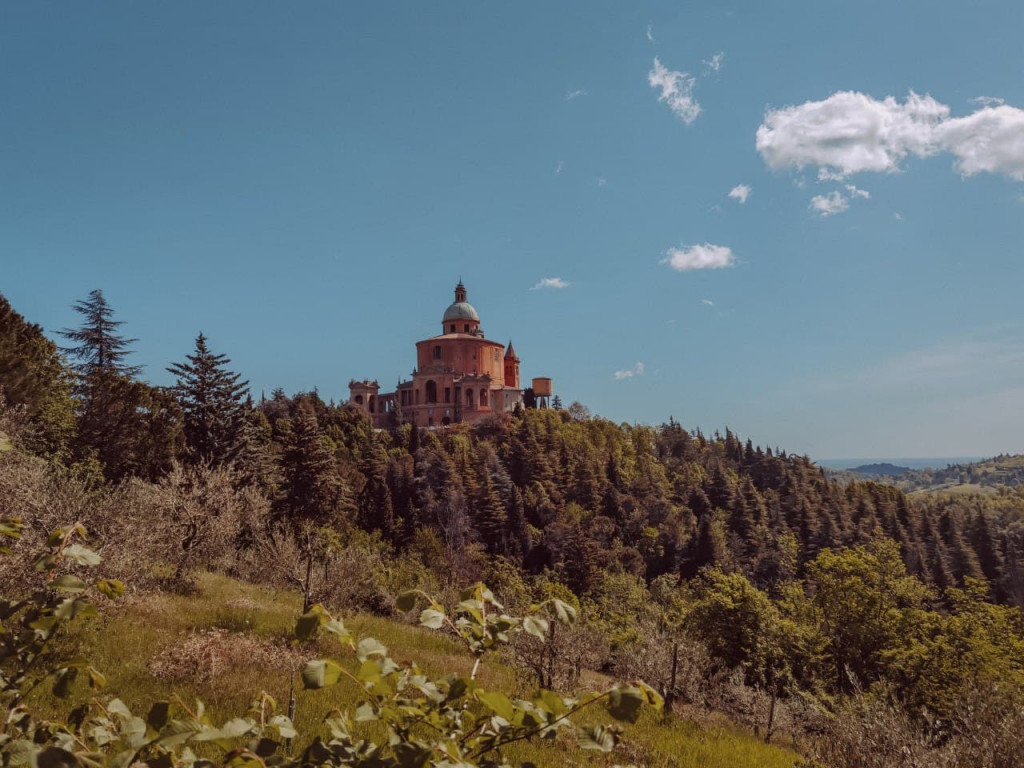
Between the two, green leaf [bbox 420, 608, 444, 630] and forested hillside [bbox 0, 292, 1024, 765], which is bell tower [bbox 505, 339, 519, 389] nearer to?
forested hillside [bbox 0, 292, 1024, 765]

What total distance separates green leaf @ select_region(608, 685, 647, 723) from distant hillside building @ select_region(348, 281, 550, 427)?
67.7 meters

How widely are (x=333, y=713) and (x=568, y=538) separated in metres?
53.5

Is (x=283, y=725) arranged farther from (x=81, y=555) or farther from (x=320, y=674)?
(x=81, y=555)

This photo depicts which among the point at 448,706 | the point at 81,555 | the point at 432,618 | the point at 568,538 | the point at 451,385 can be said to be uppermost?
the point at 451,385

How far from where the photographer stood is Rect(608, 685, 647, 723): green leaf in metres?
1.83

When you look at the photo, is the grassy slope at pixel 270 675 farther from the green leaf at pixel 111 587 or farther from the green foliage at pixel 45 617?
the green leaf at pixel 111 587

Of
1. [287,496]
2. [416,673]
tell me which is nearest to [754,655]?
[287,496]

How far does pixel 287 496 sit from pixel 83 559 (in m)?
35.7

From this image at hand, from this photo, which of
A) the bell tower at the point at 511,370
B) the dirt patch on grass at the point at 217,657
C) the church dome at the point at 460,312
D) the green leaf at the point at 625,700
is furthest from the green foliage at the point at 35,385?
the bell tower at the point at 511,370

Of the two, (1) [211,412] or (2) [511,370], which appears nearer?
(1) [211,412]

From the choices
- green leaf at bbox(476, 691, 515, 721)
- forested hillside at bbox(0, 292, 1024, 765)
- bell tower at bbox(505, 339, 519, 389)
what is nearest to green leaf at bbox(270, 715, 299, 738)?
green leaf at bbox(476, 691, 515, 721)

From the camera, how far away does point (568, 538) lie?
2127 inches

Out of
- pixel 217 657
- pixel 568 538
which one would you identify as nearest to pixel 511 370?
pixel 568 538

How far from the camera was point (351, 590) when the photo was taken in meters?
18.5
